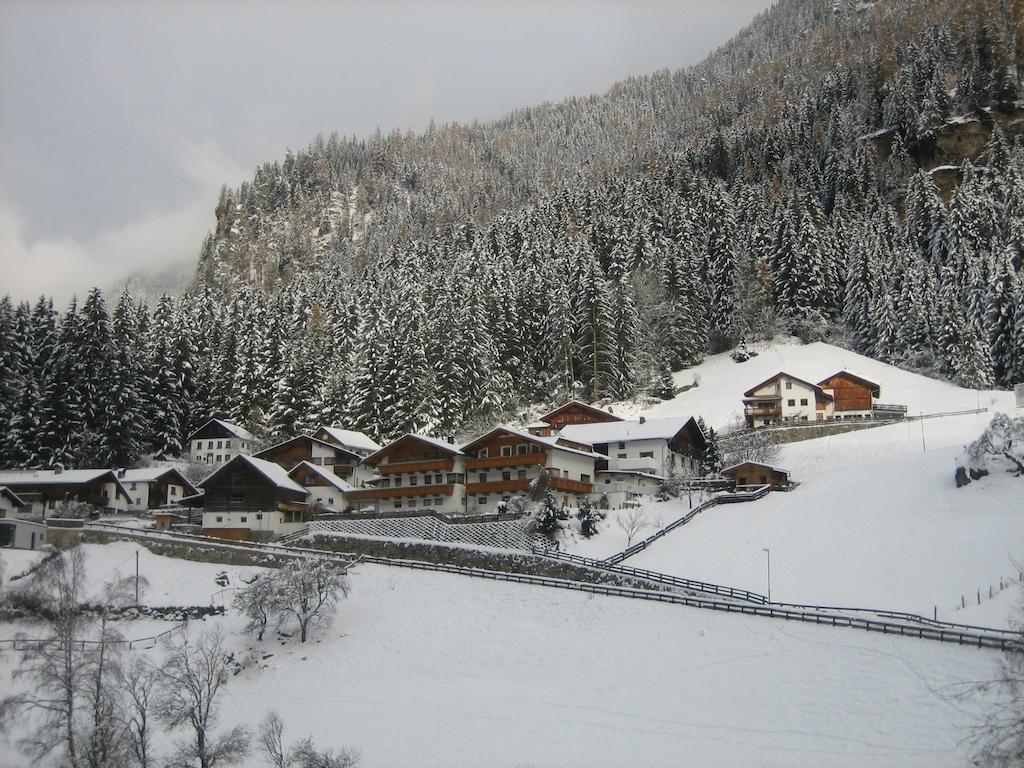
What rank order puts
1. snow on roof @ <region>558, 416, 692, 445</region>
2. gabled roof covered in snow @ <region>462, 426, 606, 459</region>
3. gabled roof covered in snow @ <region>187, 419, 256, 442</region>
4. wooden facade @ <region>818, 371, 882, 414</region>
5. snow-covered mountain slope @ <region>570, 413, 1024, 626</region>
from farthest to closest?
gabled roof covered in snow @ <region>187, 419, 256, 442</region> < wooden facade @ <region>818, 371, 882, 414</region> < snow on roof @ <region>558, 416, 692, 445</region> < gabled roof covered in snow @ <region>462, 426, 606, 459</region> < snow-covered mountain slope @ <region>570, 413, 1024, 626</region>

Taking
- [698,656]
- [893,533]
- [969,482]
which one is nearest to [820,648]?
[698,656]

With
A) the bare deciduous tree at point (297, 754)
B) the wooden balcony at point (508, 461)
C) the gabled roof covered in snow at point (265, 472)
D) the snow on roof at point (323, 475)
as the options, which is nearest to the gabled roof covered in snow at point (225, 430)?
the snow on roof at point (323, 475)

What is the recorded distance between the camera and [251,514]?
6019 cm

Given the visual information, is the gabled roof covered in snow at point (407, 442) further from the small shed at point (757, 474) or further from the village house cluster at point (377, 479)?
the small shed at point (757, 474)

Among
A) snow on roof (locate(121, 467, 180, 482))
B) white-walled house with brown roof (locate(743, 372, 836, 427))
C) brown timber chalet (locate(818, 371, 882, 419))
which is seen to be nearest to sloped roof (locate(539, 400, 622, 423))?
white-walled house with brown roof (locate(743, 372, 836, 427))

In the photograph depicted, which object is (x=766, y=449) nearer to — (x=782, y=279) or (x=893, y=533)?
(x=893, y=533)

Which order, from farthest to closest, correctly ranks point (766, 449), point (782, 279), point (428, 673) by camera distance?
1. point (782, 279)
2. point (766, 449)
3. point (428, 673)

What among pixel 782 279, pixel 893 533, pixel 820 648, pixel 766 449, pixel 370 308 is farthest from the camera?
pixel 782 279

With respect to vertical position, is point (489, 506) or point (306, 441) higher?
point (306, 441)

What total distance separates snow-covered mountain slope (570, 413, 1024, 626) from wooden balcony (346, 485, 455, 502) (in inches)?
558

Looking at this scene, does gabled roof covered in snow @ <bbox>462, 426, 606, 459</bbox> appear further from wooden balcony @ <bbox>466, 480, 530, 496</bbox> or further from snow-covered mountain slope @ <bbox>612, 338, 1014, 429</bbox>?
snow-covered mountain slope @ <bbox>612, 338, 1014, 429</bbox>

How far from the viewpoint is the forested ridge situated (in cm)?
7762

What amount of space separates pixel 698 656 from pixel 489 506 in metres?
28.5

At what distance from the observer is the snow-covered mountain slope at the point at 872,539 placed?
39.2m
